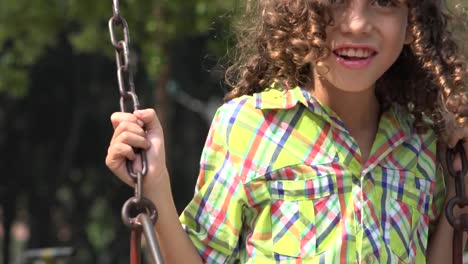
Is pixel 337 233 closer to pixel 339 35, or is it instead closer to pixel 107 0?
pixel 339 35

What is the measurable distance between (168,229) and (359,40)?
60cm

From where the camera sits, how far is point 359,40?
99.1 inches

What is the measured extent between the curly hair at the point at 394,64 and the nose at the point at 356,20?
37mm

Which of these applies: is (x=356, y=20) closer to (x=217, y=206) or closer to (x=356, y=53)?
(x=356, y=53)

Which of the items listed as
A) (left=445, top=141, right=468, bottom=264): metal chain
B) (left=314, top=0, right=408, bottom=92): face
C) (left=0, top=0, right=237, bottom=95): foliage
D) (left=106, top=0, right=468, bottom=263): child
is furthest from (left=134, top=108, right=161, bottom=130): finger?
(left=0, top=0, right=237, bottom=95): foliage

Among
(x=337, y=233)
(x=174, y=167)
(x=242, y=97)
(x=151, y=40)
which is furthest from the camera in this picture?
(x=174, y=167)

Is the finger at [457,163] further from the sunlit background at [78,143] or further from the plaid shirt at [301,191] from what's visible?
the sunlit background at [78,143]

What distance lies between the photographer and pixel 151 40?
916cm

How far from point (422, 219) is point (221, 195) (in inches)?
18.9

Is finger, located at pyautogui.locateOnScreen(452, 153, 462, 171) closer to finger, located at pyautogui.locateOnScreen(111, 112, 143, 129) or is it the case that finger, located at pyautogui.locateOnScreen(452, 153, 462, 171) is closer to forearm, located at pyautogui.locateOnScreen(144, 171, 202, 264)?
forearm, located at pyautogui.locateOnScreen(144, 171, 202, 264)

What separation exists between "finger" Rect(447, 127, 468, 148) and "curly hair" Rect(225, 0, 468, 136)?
0.06ft

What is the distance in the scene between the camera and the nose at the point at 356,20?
250 cm

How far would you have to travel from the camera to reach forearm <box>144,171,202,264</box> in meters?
2.46

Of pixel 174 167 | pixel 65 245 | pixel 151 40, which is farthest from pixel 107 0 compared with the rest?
pixel 65 245
